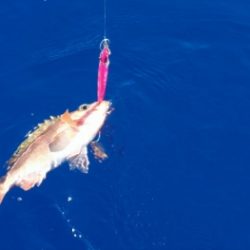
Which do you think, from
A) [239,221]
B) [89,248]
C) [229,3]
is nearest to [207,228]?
[239,221]

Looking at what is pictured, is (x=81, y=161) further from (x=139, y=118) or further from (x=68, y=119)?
(x=139, y=118)

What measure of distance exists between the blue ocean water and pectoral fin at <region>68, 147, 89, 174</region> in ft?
0.31

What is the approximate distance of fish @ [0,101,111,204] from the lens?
7.77 m

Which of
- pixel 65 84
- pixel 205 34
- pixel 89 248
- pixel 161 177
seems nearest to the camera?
pixel 89 248

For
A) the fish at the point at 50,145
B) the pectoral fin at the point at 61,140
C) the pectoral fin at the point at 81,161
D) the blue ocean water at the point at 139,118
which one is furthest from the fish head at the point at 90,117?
the blue ocean water at the point at 139,118

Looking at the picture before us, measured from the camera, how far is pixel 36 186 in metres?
8.34

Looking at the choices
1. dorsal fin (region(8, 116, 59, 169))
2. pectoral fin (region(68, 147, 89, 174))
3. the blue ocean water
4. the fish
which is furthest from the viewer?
pectoral fin (region(68, 147, 89, 174))

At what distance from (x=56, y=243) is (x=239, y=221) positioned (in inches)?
89.4

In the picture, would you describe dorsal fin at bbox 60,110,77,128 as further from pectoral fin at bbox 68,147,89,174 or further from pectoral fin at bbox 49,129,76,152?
pectoral fin at bbox 68,147,89,174

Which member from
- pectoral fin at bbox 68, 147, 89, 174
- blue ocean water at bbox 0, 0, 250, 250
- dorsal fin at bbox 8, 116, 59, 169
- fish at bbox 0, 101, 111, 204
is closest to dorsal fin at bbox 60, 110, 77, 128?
fish at bbox 0, 101, 111, 204

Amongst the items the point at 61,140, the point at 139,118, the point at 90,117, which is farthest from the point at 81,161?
the point at 139,118

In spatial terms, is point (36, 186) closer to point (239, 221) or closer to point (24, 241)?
point (24, 241)

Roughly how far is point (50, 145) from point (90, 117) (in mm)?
584

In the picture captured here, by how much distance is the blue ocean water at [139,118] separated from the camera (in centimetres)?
807
